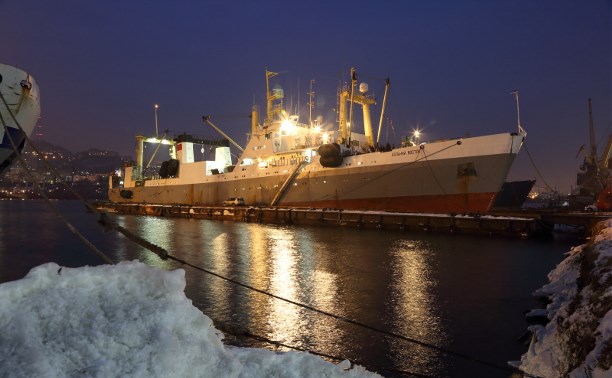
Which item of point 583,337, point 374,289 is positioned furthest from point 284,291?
point 583,337

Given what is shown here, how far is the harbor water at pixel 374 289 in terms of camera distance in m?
7.95

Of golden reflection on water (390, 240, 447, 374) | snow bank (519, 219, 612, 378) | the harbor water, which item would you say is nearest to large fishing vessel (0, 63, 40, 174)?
the harbor water

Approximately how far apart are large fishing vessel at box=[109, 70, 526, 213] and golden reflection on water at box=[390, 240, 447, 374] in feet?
46.6

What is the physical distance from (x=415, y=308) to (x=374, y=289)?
7.88ft

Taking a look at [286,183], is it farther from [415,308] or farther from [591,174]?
[591,174]

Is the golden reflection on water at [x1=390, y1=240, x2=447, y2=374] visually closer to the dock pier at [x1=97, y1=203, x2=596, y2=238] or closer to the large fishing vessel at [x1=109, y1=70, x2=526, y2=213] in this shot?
the dock pier at [x1=97, y1=203, x2=596, y2=238]

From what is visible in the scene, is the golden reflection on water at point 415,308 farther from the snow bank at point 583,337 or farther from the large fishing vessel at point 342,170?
the large fishing vessel at point 342,170

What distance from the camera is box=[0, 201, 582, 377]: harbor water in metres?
7.95

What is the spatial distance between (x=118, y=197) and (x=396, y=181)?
54.5 metres

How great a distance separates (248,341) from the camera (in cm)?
821

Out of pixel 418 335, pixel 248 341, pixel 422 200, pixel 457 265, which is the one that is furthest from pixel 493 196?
pixel 248 341

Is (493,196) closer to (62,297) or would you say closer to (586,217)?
(586,217)

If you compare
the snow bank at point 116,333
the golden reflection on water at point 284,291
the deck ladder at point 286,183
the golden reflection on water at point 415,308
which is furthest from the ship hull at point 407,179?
the snow bank at point 116,333

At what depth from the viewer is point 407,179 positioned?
33.4 m
